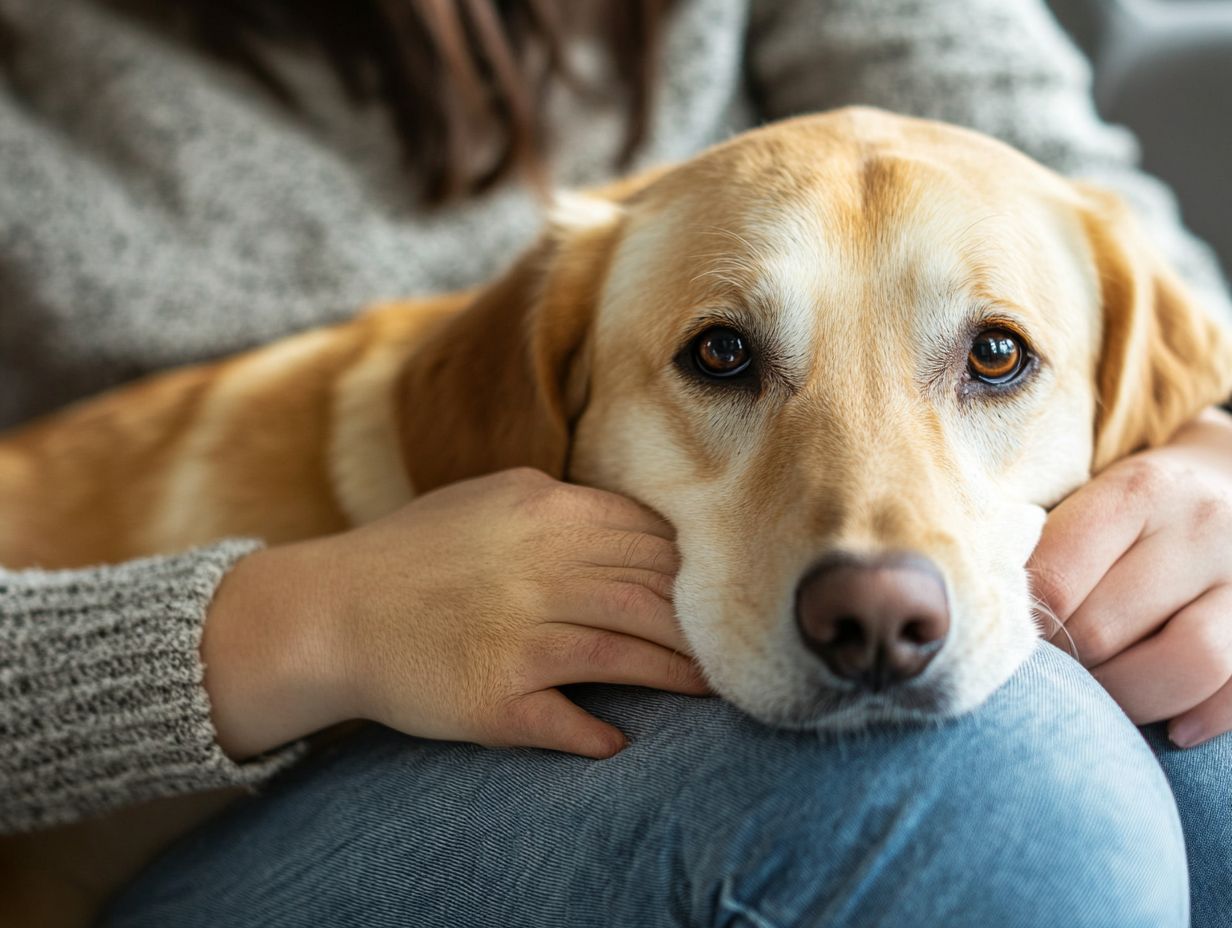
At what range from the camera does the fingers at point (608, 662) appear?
107cm

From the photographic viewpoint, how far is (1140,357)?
1.38m

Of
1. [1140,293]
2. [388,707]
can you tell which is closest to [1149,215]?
[1140,293]

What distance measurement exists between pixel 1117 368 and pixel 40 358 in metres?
1.88

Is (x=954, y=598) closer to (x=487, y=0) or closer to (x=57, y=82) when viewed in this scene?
(x=487, y=0)

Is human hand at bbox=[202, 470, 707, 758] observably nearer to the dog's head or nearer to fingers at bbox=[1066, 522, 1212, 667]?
the dog's head

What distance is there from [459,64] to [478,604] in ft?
3.91

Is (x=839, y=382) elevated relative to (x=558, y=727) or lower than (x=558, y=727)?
elevated

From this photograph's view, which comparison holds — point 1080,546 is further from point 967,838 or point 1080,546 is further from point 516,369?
point 516,369

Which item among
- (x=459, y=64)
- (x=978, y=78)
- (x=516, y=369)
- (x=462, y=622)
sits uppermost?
(x=459, y=64)

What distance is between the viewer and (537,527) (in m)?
1.14

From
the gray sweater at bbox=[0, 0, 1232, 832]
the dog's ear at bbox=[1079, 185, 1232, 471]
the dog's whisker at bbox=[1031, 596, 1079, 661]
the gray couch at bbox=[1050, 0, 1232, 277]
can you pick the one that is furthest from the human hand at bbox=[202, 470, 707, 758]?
the gray couch at bbox=[1050, 0, 1232, 277]

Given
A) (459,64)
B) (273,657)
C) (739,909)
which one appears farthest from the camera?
(459,64)

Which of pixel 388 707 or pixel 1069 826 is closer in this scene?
pixel 1069 826

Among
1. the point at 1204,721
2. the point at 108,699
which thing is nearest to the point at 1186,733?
the point at 1204,721
